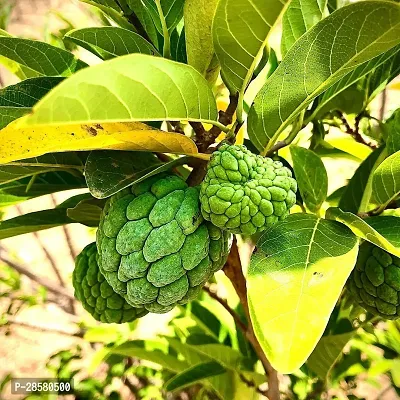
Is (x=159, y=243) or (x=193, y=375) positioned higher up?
(x=159, y=243)

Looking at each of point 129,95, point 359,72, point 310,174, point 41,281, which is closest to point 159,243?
point 129,95

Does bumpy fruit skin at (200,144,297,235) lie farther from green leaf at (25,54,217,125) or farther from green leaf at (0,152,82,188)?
green leaf at (0,152,82,188)

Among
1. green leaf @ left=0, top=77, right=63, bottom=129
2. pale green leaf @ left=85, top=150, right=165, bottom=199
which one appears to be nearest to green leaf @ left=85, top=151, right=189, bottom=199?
pale green leaf @ left=85, top=150, right=165, bottom=199

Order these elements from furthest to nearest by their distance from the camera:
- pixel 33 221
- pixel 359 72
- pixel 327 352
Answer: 1. pixel 327 352
2. pixel 33 221
3. pixel 359 72

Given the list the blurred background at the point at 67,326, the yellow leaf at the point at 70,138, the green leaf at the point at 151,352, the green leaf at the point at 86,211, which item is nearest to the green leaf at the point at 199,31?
the yellow leaf at the point at 70,138

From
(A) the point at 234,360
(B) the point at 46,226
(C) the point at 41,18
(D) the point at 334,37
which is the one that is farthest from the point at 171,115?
(C) the point at 41,18

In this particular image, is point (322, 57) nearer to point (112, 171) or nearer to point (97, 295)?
point (112, 171)
